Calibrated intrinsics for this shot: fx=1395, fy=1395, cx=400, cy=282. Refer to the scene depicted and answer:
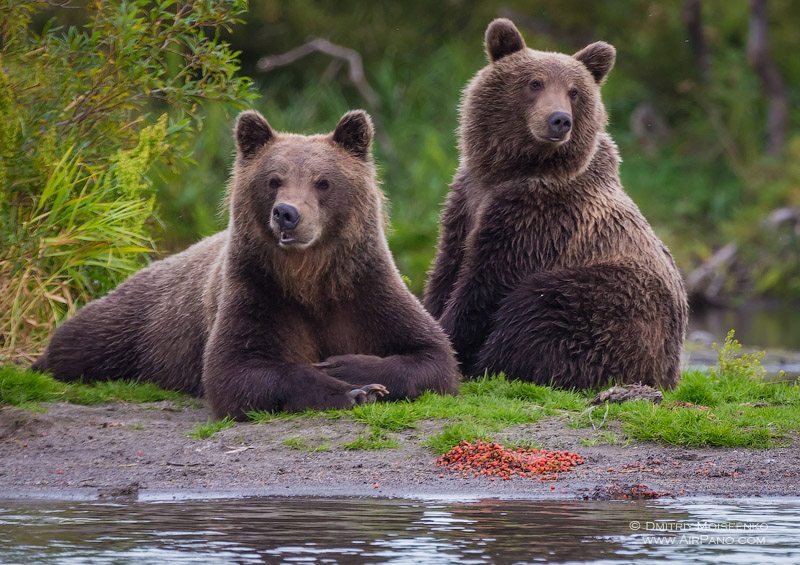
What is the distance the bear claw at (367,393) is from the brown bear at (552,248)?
1.34 m

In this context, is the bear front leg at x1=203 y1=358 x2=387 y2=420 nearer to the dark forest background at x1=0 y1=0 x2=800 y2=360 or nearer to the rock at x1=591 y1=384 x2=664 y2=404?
the rock at x1=591 y1=384 x2=664 y2=404

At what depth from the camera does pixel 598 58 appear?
9031 millimetres

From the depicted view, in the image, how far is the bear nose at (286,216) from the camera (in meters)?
7.25

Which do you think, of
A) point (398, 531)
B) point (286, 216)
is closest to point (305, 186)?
point (286, 216)

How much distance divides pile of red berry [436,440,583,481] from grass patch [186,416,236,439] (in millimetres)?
1224

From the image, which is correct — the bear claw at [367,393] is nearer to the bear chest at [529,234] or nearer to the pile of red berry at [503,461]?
the pile of red berry at [503,461]

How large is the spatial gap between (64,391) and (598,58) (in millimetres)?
3971

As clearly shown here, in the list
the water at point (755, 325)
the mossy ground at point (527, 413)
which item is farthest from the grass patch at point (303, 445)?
the water at point (755, 325)

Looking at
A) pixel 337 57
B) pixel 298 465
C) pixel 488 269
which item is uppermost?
pixel 337 57

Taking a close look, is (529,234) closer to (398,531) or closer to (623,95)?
(398,531)

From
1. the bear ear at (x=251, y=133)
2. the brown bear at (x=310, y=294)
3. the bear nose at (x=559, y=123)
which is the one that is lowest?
the brown bear at (x=310, y=294)

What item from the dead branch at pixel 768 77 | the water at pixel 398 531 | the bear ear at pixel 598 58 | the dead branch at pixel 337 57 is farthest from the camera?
the dead branch at pixel 768 77

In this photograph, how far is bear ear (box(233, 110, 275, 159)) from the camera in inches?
309

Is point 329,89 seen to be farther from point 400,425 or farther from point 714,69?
point 400,425
